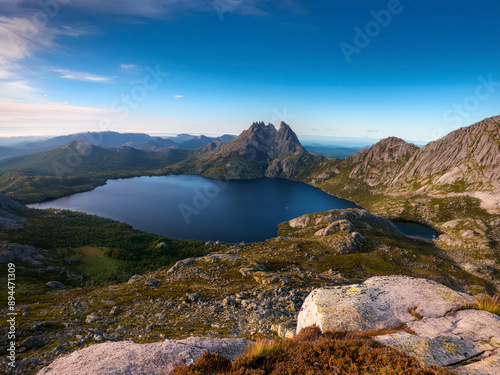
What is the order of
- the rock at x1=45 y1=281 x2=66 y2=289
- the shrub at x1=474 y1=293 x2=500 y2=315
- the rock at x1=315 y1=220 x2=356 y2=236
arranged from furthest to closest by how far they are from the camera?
1. the rock at x1=315 y1=220 x2=356 y2=236
2. the rock at x1=45 y1=281 x2=66 y2=289
3. the shrub at x1=474 y1=293 x2=500 y2=315

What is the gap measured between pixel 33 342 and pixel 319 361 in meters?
28.4

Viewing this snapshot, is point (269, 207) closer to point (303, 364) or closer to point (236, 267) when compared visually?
point (236, 267)

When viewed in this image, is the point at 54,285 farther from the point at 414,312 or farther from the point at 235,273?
the point at 414,312

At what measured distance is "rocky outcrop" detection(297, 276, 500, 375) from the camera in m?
8.58

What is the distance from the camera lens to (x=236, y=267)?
52031mm

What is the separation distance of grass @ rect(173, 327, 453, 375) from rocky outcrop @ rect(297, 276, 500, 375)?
57.5 inches

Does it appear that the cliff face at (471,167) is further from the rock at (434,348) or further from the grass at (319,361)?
the grass at (319,361)

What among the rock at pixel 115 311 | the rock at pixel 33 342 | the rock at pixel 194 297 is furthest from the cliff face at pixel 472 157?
the rock at pixel 33 342

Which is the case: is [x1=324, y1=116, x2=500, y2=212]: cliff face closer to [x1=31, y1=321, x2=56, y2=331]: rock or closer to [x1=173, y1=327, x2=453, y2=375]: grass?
[x1=173, y1=327, x2=453, y2=375]: grass

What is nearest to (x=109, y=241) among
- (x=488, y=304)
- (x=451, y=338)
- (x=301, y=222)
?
(x=301, y=222)

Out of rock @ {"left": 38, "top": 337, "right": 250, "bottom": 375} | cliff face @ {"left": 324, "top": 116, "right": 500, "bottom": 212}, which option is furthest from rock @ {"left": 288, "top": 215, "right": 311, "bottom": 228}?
rock @ {"left": 38, "top": 337, "right": 250, "bottom": 375}

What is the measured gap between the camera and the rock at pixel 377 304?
40.4ft

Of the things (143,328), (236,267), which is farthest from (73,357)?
(236,267)

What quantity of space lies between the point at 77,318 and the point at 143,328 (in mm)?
11445
